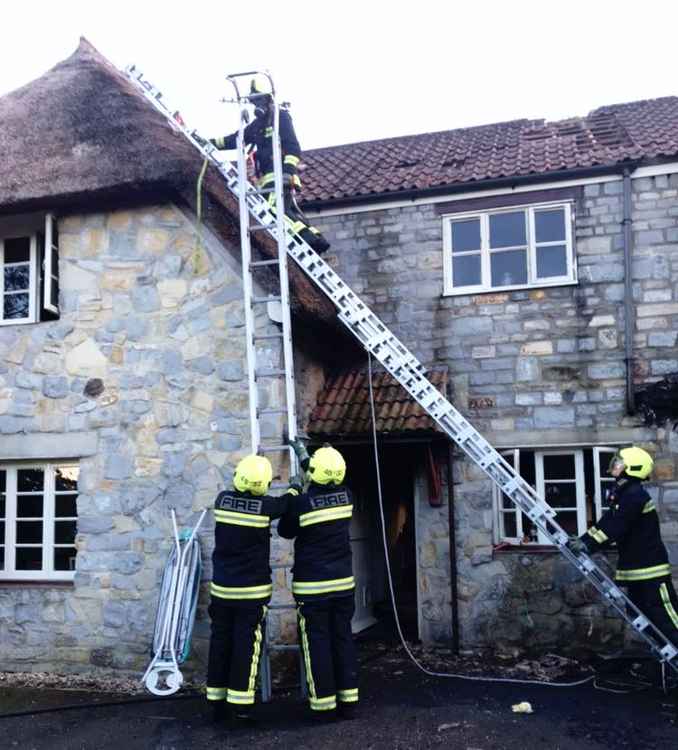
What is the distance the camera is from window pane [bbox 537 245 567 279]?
31.3ft

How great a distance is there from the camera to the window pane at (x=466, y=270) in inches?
387

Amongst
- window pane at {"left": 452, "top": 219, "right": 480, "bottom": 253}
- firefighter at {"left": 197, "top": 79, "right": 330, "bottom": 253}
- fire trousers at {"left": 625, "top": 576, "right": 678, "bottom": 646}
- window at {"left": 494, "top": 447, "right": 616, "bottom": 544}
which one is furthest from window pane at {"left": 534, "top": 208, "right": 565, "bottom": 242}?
fire trousers at {"left": 625, "top": 576, "right": 678, "bottom": 646}

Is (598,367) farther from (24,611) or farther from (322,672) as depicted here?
(24,611)

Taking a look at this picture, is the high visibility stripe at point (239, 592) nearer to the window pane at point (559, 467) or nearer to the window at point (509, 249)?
the window pane at point (559, 467)

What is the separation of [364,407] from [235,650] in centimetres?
351

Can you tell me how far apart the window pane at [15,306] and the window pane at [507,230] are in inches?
214

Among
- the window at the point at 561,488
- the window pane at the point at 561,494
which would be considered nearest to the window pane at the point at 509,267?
the window at the point at 561,488

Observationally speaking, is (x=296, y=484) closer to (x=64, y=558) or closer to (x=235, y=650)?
(x=235, y=650)

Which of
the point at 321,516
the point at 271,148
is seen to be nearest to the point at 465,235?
the point at 271,148

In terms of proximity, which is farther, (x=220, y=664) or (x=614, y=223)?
(x=614, y=223)

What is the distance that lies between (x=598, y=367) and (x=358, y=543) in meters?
3.63

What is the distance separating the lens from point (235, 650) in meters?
6.48

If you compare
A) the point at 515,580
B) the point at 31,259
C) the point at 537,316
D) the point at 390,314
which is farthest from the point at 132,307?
the point at 515,580

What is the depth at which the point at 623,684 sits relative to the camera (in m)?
7.65
